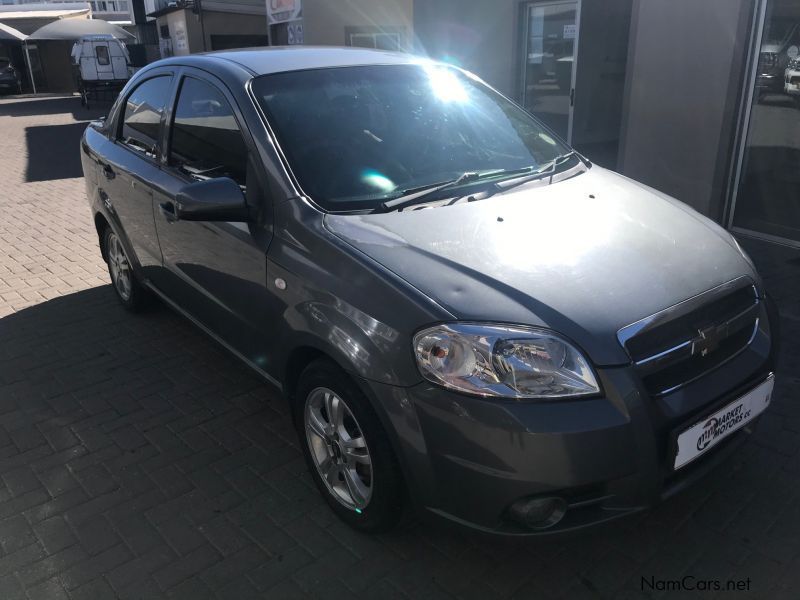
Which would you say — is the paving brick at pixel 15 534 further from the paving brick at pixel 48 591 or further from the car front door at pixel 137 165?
the car front door at pixel 137 165

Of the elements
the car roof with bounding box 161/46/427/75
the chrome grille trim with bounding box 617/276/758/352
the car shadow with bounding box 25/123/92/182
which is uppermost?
the car roof with bounding box 161/46/427/75

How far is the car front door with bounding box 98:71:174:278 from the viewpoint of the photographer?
13.0ft

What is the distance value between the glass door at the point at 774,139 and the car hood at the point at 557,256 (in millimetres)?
3915

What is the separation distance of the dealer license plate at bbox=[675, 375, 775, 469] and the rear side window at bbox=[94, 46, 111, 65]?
84.1 ft

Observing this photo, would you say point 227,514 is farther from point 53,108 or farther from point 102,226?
point 53,108

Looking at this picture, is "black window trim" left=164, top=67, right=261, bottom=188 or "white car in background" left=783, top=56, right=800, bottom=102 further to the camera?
"white car in background" left=783, top=56, right=800, bottom=102

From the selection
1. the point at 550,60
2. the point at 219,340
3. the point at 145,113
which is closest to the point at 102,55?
the point at 550,60

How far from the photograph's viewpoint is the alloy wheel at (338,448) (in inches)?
102

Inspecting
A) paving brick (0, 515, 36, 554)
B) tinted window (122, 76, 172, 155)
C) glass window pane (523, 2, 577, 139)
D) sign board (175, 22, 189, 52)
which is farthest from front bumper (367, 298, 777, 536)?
sign board (175, 22, 189, 52)

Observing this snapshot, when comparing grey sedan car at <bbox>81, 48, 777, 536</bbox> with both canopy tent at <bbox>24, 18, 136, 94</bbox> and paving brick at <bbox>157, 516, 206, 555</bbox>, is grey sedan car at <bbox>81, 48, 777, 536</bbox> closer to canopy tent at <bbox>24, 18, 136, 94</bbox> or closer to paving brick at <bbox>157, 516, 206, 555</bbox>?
paving brick at <bbox>157, 516, 206, 555</bbox>

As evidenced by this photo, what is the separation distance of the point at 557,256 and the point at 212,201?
4.64ft

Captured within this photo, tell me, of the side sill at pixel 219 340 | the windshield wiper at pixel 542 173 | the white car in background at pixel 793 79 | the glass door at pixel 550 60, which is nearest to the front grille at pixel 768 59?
the white car in background at pixel 793 79

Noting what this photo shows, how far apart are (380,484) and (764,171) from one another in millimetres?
5968

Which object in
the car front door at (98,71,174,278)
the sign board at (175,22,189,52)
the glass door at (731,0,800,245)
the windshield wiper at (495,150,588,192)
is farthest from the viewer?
the sign board at (175,22,189,52)
